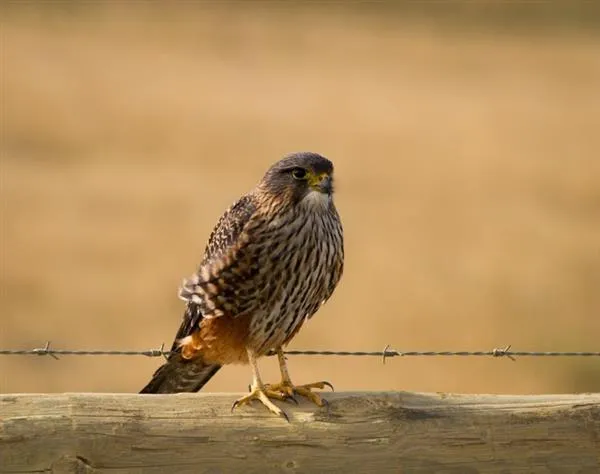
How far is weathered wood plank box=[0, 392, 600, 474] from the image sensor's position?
12.1 feet

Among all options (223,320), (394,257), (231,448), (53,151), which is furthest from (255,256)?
(53,151)

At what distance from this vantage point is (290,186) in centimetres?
463

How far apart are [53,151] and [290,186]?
49.6 ft

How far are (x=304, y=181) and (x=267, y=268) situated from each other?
31 cm

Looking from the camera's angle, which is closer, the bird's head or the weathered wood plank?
the weathered wood plank

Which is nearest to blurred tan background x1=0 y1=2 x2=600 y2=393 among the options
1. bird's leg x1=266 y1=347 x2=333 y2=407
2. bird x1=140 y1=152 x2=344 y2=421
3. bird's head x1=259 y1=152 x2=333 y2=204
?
bird x1=140 y1=152 x2=344 y2=421

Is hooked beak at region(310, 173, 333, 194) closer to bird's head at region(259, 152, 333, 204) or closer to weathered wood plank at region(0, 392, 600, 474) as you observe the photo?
bird's head at region(259, 152, 333, 204)

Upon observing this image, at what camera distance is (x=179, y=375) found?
485 centimetres

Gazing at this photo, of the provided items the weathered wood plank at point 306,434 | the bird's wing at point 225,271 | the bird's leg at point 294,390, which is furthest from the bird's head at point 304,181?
the weathered wood plank at point 306,434

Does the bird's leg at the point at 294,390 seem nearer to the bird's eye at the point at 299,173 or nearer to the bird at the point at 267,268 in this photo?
the bird at the point at 267,268

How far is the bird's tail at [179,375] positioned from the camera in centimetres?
478

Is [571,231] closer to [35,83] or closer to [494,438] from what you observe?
[35,83]

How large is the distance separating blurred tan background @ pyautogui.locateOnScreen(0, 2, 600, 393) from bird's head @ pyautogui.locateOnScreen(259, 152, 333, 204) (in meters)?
6.38

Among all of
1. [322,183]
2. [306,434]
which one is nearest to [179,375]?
[322,183]
